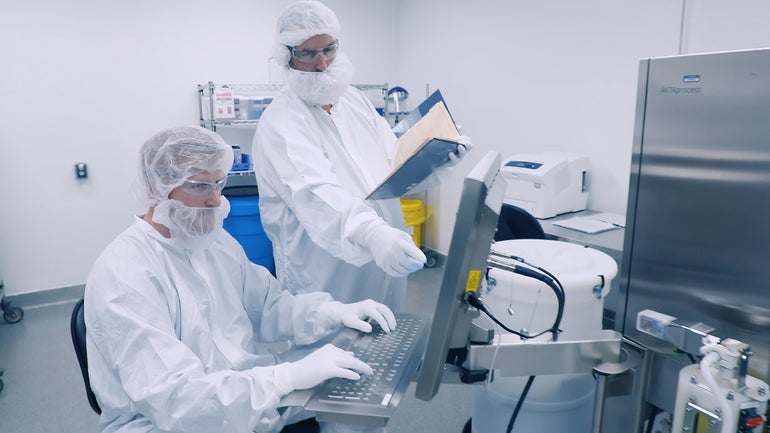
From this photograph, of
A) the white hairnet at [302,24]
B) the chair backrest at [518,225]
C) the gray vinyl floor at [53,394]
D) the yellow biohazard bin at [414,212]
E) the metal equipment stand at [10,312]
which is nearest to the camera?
the white hairnet at [302,24]

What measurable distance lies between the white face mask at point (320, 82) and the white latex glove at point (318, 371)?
2.76ft

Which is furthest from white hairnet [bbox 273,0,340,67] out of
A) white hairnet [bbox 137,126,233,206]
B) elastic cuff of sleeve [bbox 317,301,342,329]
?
elastic cuff of sleeve [bbox 317,301,342,329]

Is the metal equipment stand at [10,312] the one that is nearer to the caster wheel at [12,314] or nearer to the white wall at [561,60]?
the caster wheel at [12,314]

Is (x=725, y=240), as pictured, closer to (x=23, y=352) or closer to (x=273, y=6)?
(x=23, y=352)

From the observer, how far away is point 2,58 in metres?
2.90

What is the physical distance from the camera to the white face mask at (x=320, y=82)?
1.54m

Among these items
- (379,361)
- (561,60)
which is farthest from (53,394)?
(561,60)

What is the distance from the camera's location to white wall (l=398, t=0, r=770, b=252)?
2252 millimetres

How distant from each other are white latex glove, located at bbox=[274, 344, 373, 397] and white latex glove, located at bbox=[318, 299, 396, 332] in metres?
0.20

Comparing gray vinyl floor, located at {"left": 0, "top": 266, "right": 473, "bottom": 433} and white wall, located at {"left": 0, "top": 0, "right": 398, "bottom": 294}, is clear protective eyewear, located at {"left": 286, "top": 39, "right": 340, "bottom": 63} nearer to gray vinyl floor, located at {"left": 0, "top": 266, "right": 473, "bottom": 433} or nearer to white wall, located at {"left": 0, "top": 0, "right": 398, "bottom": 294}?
gray vinyl floor, located at {"left": 0, "top": 266, "right": 473, "bottom": 433}

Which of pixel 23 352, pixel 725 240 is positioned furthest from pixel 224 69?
pixel 725 240

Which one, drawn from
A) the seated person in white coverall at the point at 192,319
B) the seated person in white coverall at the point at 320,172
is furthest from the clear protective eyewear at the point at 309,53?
the seated person in white coverall at the point at 192,319

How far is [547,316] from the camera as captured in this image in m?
1.26

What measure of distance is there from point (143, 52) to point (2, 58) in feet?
2.41
